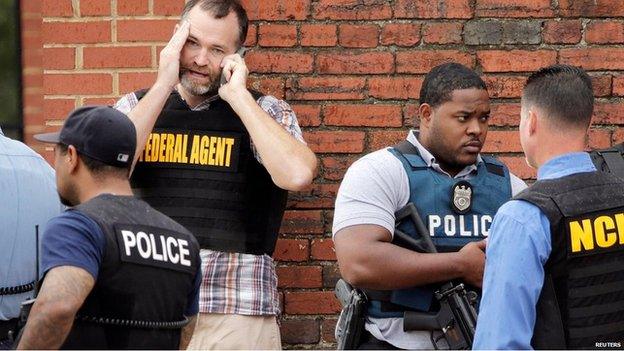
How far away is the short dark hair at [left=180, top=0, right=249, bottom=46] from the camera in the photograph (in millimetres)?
4827

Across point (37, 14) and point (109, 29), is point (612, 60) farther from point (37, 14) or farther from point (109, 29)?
point (37, 14)

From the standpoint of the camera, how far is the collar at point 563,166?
11.5 ft

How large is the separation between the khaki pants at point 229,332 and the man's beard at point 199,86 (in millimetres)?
862

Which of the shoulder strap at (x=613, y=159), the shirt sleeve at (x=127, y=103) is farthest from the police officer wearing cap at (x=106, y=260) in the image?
the shoulder strap at (x=613, y=159)

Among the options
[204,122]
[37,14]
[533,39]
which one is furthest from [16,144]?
[533,39]

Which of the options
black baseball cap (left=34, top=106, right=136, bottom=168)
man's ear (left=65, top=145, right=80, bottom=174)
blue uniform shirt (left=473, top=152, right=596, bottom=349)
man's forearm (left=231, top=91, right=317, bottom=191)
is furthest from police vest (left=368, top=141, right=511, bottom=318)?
man's ear (left=65, top=145, right=80, bottom=174)

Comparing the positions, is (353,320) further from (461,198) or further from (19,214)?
(19,214)

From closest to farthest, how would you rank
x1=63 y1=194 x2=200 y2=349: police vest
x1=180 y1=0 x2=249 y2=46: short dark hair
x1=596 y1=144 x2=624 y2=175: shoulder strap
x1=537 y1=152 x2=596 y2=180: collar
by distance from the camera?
1. x1=63 y1=194 x2=200 y2=349: police vest
2. x1=537 y1=152 x2=596 y2=180: collar
3. x1=596 y1=144 x2=624 y2=175: shoulder strap
4. x1=180 y1=0 x2=249 y2=46: short dark hair

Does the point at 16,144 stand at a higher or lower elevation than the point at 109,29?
lower

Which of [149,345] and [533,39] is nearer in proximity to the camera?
[149,345]

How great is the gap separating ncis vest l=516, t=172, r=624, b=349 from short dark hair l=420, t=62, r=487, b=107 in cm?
112

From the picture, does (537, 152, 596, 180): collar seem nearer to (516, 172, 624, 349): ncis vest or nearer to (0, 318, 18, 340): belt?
(516, 172, 624, 349): ncis vest

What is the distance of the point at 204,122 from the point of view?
4703mm

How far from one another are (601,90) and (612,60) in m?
0.14
